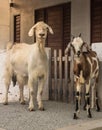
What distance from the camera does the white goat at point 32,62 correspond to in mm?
9648

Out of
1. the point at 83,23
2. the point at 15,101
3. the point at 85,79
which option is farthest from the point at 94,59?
the point at 83,23

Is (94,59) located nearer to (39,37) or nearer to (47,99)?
(39,37)

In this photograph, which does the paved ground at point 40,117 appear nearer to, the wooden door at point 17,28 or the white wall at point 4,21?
the white wall at point 4,21

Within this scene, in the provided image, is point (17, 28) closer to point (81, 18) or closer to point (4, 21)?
point (4, 21)

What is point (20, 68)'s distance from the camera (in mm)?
10453

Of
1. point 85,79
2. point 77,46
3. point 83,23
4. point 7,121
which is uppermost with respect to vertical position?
point 83,23

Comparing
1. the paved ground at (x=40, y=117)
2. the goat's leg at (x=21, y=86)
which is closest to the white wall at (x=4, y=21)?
the goat's leg at (x=21, y=86)

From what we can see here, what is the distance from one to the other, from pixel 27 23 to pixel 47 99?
6.27 meters

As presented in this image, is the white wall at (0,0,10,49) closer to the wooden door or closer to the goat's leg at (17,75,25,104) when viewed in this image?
the wooden door

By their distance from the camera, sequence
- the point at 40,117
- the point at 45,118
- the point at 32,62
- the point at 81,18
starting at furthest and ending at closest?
the point at 81,18
the point at 32,62
the point at 40,117
the point at 45,118

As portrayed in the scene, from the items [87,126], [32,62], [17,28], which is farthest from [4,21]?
[87,126]

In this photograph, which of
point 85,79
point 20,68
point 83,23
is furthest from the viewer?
point 83,23

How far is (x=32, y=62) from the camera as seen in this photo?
9820 mm

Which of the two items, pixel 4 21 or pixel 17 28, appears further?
pixel 17 28
